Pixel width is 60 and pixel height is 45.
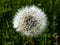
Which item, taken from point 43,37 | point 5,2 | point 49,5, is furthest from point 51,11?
point 5,2

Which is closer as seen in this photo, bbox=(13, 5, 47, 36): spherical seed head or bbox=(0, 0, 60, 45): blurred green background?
bbox=(13, 5, 47, 36): spherical seed head

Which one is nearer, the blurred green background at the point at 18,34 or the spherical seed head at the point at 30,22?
the spherical seed head at the point at 30,22

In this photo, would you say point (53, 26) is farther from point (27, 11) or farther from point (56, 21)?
point (27, 11)

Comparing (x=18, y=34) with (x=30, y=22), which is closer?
(x=30, y=22)

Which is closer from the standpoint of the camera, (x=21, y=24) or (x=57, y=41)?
(x=21, y=24)
